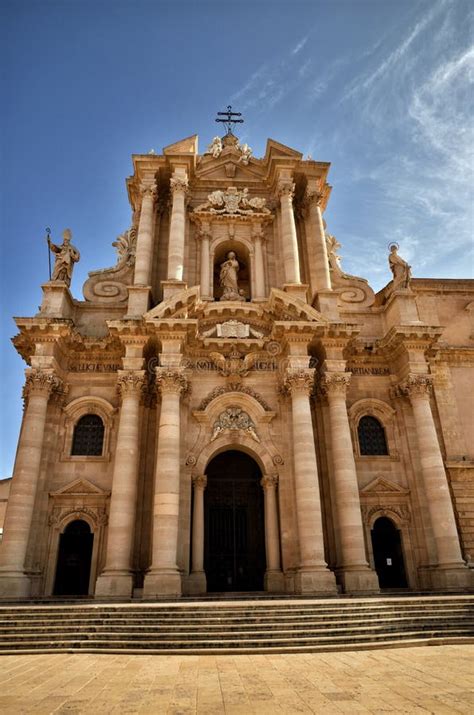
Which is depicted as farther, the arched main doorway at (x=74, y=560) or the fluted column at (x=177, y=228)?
the fluted column at (x=177, y=228)

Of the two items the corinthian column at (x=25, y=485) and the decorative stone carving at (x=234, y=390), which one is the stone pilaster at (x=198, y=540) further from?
the corinthian column at (x=25, y=485)

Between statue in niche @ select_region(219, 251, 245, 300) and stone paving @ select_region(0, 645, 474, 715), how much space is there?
16000mm

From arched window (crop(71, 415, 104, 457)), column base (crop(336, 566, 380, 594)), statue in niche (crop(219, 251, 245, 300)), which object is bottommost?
column base (crop(336, 566, 380, 594))

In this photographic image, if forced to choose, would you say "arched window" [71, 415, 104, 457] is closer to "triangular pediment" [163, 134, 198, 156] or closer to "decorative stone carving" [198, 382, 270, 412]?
"decorative stone carving" [198, 382, 270, 412]

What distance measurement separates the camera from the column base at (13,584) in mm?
16688

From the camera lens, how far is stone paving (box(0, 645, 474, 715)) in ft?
21.0

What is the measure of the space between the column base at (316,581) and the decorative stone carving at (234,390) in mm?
6466

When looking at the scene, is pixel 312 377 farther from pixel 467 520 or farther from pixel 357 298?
pixel 467 520

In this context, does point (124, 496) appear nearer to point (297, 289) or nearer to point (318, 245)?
point (297, 289)

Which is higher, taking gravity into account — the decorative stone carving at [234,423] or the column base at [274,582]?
the decorative stone carving at [234,423]

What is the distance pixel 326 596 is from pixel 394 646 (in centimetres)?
559

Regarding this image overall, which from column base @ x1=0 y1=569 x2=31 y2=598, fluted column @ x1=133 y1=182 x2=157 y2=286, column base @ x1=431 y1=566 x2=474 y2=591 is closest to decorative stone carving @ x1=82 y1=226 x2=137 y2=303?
fluted column @ x1=133 y1=182 x2=157 y2=286

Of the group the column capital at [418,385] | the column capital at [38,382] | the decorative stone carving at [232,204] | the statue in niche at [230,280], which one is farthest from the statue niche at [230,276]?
the column capital at [38,382]

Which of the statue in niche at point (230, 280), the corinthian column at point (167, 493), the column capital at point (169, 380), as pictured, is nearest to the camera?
the corinthian column at point (167, 493)
